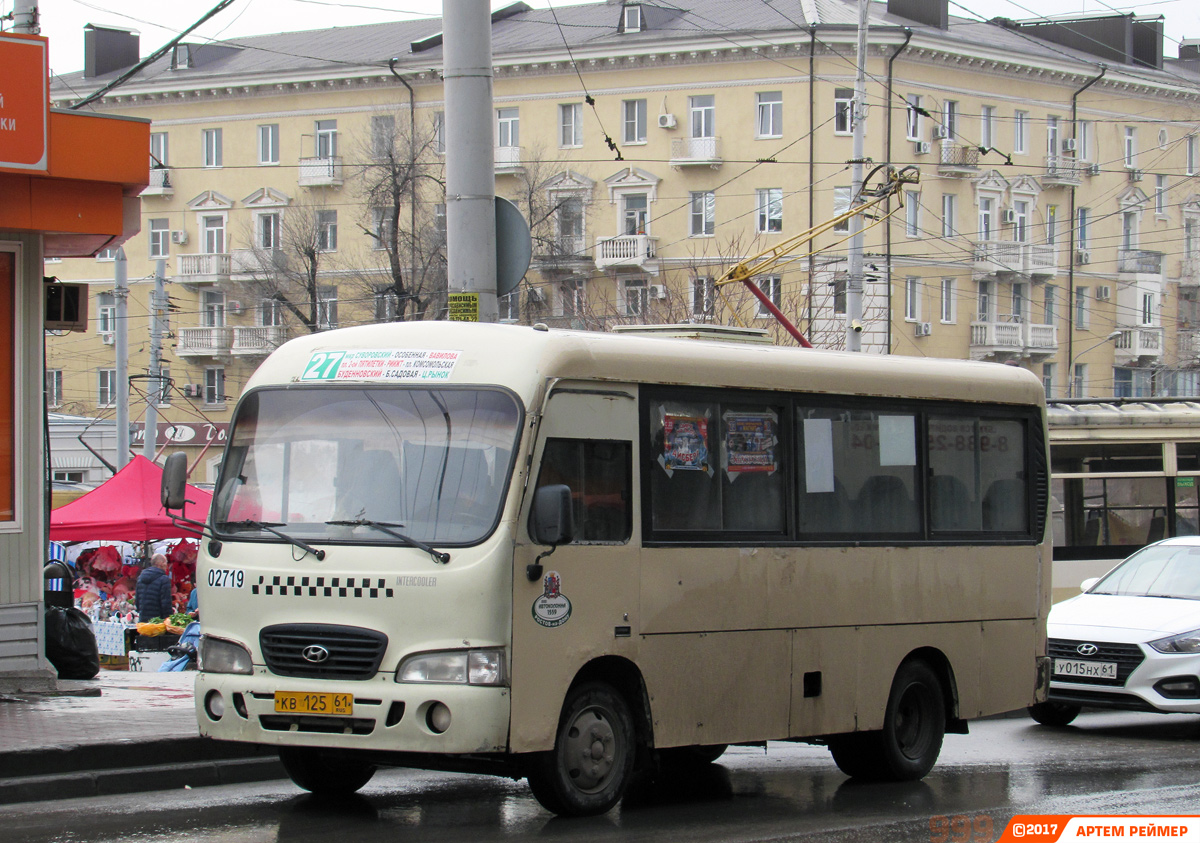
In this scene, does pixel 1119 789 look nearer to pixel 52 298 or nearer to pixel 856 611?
pixel 856 611

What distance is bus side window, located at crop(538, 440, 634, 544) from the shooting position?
844 cm

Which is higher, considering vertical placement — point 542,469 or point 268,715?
point 542,469

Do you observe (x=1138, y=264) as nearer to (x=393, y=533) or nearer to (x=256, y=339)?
(x=256, y=339)

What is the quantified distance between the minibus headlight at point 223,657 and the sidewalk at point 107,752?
1.31 metres

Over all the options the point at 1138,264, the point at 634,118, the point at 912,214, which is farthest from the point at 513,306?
the point at 1138,264

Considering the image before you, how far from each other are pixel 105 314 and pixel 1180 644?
185 ft

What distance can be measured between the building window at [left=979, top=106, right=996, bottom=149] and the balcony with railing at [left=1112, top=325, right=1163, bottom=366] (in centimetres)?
939

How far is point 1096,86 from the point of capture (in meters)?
59.4

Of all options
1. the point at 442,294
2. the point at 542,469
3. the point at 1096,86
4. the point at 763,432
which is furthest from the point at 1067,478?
the point at 1096,86

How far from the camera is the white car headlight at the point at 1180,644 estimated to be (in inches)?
536

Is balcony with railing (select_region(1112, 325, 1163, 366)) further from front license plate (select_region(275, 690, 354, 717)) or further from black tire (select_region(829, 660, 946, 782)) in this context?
front license plate (select_region(275, 690, 354, 717))

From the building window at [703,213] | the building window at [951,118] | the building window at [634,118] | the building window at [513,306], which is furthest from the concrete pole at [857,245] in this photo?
the building window at [513,306]

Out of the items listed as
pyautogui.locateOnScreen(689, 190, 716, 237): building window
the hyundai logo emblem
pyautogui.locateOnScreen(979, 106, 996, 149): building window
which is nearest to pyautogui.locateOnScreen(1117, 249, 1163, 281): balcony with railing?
pyautogui.locateOnScreen(979, 106, 996, 149): building window

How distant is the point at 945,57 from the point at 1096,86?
7549 mm
